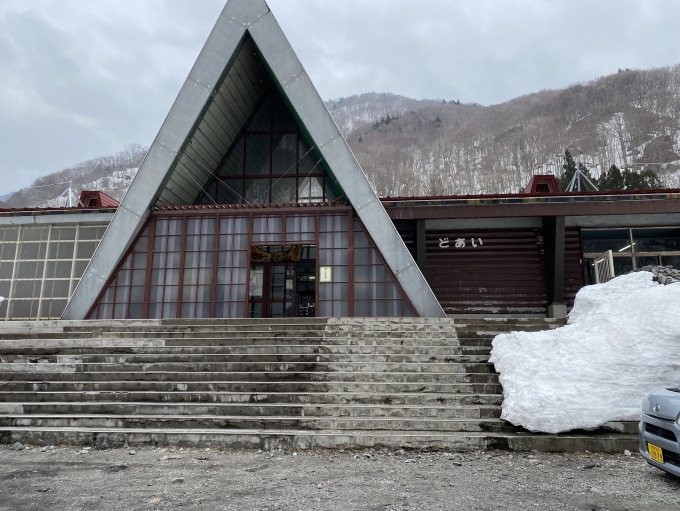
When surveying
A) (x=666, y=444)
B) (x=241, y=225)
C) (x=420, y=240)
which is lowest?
(x=666, y=444)

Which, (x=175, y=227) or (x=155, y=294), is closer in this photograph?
(x=155, y=294)

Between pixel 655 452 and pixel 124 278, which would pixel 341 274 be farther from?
pixel 655 452

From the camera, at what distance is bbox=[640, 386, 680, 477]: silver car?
178 inches

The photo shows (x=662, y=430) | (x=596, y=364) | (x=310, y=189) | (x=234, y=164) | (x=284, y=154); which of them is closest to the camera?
(x=662, y=430)

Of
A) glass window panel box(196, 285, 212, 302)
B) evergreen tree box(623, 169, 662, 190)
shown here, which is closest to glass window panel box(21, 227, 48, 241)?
glass window panel box(196, 285, 212, 302)

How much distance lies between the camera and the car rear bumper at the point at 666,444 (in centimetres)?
447

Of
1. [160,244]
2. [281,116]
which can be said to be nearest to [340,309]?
[160,244]

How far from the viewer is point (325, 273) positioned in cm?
1281

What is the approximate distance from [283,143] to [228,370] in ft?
31.2

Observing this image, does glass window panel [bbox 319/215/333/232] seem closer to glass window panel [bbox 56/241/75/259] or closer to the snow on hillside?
glass window panel [bbox 56/241/75/259]

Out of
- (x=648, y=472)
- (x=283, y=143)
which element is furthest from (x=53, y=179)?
(x=648, y=472)

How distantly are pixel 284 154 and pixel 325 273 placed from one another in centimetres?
509

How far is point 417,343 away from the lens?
905 cm

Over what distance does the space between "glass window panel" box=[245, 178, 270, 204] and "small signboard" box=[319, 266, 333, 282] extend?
3.77m
